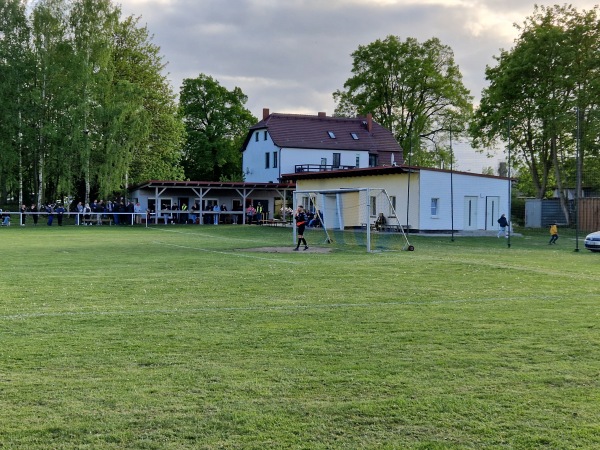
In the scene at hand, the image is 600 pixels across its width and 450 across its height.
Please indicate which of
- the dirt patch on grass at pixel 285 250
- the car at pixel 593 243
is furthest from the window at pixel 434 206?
the dirt patch on grass at pixel 285 250

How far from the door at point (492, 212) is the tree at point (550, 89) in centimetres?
528

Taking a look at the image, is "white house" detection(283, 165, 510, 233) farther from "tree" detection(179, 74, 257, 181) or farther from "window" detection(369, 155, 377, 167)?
"tree" detection(179, 74, 257, 181)

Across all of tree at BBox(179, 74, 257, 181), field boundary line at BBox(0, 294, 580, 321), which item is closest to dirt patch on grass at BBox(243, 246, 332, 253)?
field boundary line at BBox(0, 294, 580, 321)

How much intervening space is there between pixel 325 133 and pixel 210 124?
15.0 meters

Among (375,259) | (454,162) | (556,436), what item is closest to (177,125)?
(454,162)

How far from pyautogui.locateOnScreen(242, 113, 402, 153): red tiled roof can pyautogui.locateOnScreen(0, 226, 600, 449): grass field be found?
159 ft

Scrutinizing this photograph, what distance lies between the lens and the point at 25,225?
44938 mm

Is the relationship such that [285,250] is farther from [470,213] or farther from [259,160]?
[259,160]

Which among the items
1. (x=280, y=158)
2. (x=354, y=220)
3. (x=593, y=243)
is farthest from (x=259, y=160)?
(x=593, y=243)

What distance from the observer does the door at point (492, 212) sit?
41.4m

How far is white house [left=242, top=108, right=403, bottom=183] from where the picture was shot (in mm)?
62281

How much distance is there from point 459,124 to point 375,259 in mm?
48712

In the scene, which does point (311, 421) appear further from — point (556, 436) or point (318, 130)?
point (318, 130)

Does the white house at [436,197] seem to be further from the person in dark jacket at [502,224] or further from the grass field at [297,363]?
the grass field at [297,363]
